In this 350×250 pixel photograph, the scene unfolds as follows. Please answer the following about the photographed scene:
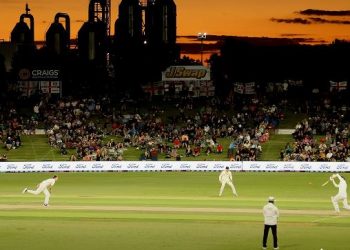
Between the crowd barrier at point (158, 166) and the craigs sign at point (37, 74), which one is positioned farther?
the craigs sign at point (37, 74)

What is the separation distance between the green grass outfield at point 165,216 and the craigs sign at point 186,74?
34.6m

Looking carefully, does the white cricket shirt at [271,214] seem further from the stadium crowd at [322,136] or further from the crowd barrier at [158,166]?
the stadium crowd at [322,136]

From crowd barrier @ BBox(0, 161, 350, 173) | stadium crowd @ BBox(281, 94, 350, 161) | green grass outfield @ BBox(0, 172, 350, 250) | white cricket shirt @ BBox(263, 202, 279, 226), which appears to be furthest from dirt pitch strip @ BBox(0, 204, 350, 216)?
stadium crowd @ BBox(281, 94, 350, 161)

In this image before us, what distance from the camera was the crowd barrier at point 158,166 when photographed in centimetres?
5578

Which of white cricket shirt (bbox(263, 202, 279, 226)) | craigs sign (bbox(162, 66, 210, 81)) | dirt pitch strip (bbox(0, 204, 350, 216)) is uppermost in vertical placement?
craigs sign (bbox(162, 66, 210, 81))

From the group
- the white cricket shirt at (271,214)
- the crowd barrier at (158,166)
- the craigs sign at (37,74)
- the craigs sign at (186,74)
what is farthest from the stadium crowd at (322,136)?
the white cricket shirt at (271,214)

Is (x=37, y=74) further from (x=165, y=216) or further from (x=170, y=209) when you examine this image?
(x=165, y=216)

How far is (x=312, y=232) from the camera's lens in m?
25.9

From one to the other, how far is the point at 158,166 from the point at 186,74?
1089 inches

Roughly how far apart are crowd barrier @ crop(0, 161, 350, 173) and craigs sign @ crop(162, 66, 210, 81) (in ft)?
89.5

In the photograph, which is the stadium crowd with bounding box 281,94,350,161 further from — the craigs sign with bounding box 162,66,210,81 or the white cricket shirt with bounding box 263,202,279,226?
the white cricket shirt with bounding box 263,202,279,226

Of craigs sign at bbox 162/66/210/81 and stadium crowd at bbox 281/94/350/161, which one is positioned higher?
craigs sign at bbox 162/66/210/81

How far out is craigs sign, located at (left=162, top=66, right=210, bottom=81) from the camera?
273 feet

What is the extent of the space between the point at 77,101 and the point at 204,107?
41.0 ft
